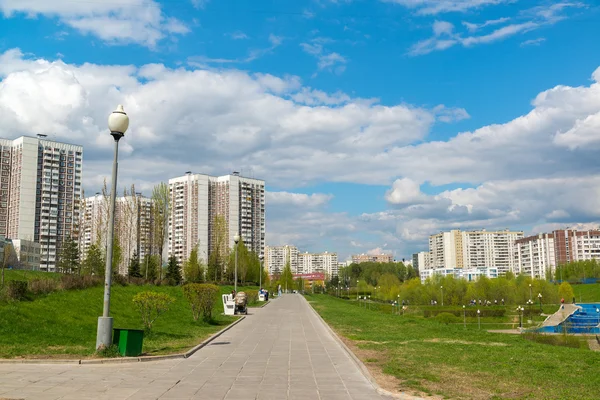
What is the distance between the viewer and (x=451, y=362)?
1154cm

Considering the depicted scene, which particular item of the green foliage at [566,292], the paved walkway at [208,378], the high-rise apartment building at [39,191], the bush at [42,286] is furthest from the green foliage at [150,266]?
the green foliage at [566,292]

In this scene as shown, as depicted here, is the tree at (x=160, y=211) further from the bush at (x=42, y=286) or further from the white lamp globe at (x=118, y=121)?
the white lamp globe at (x=118, y=121)

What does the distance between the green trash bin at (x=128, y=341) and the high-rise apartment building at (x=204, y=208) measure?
278 feet

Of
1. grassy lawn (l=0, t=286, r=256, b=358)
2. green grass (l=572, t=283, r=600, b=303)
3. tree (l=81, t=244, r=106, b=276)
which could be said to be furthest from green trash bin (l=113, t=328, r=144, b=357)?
green grass (l=572, t=283, r=600, b=303)

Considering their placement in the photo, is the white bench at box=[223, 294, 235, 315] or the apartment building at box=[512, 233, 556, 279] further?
the apartment building at box=[512, 233, 556, 279]

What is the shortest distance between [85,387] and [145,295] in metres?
8.07

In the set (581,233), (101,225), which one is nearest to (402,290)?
(101,225)

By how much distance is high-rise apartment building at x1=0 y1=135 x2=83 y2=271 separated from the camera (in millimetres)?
79500

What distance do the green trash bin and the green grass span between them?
309 feet

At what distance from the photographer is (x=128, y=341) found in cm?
1152

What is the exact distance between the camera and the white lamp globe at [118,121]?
12.5 meters

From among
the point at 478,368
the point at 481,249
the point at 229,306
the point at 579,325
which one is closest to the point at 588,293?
the point at 579,325

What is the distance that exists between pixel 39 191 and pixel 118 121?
3030 inches

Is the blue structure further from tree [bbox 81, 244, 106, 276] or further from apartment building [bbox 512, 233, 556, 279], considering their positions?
apartment building [bbox 512, 233, 556, 279]
